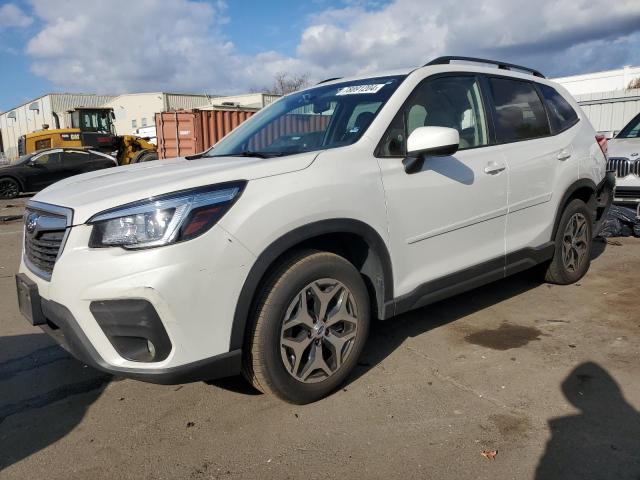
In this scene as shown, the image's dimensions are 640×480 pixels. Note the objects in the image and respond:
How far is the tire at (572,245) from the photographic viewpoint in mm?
4570

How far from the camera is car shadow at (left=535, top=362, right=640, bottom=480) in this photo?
2.34 metres

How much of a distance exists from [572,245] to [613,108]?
605 inches

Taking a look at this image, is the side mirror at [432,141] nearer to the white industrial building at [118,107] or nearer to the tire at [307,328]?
the tire at [307,328]

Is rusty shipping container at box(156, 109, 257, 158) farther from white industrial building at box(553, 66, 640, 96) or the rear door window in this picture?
white industrial building at box(553, 66, 640, 96)

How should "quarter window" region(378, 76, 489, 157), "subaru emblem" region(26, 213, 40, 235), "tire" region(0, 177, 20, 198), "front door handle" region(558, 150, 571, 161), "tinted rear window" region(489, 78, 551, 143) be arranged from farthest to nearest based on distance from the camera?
"tire" region(0, 177, 20, 198) → "front door handle" region(558, 150, 571, 161) → "tinted rear window" region(489, 78, 551, 143) → "quarter window" region(378, 76, 489, 157) → "subaru emblem" region(26, 213, 40, 235)

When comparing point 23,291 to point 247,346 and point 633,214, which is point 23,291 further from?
point 633,214

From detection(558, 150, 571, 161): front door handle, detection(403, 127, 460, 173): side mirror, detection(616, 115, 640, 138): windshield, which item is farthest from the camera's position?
detection(616, 115, 640, 138): windshield

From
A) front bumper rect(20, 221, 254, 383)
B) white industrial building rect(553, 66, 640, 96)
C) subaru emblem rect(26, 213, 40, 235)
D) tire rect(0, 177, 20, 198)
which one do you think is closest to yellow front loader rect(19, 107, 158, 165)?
tire rect(0, 177, 20, 198)

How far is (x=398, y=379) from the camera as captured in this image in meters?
3.26

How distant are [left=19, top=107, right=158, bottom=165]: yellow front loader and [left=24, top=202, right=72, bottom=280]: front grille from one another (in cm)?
1627

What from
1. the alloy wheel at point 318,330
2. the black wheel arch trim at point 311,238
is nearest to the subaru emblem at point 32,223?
the black wheel arch trim at point 311,238

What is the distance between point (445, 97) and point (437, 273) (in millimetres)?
1222

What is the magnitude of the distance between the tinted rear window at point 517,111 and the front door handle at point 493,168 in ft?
0.74

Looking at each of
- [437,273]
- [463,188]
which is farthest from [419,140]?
[437,273]
